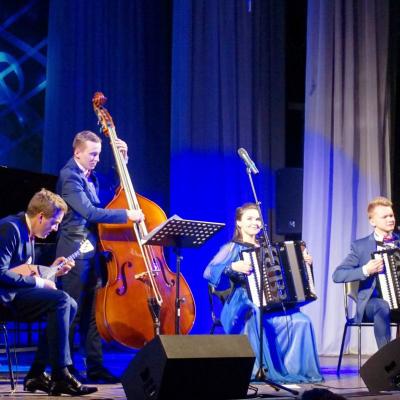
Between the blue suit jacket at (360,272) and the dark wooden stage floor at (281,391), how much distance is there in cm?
54

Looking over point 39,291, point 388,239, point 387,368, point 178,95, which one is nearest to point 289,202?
point 178,95

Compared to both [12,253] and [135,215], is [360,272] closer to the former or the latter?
[135,215]

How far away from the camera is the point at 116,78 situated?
8148 mm

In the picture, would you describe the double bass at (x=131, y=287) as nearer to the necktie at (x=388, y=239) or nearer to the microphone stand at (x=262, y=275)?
the microphone stand at (x=262, y=275)

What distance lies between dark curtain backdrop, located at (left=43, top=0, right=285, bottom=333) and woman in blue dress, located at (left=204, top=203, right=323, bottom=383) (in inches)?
81.2

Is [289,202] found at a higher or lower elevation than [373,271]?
higher

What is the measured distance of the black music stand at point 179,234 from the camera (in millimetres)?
4645

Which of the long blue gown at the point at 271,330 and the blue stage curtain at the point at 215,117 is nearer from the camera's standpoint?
the long blue gown at the point at 271,330

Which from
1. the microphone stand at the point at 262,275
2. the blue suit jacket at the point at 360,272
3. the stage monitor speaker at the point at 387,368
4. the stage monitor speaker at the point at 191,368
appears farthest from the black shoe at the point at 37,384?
the blue suit jacket at the point at 360,272

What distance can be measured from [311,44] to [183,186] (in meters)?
1.90

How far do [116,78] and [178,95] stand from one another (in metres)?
0.69

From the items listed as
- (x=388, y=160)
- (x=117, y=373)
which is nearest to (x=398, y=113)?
(x=388, y=160)

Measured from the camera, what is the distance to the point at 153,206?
5508 mm

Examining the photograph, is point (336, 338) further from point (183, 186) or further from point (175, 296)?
point (175, 296)
